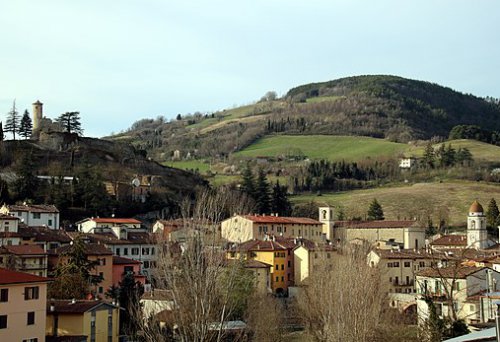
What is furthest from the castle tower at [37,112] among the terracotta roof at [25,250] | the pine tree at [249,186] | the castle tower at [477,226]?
the castle tower at [477,226]

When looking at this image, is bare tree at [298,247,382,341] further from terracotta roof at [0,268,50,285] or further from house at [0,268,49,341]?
terracotta roof at [0,268,50,285]

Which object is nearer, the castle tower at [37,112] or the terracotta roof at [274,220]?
the terracotta roof at [274,220]

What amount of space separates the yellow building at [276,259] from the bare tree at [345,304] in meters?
24.6

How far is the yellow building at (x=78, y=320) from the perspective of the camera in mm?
37844

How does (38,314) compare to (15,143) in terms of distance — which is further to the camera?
(15,143)

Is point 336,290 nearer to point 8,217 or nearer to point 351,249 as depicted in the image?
point 351,249

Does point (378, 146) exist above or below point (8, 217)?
above

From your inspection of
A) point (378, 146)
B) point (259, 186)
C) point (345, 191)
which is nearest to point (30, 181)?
point (259, 186)

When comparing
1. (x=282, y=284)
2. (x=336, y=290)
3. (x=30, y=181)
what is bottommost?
(x=282, y=284)

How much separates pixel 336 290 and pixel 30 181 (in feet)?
196

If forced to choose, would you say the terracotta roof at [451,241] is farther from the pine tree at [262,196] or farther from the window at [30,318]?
the window at [30,318]

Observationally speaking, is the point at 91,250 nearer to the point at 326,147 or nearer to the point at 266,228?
the point at 266,228

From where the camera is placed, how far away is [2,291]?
3428 cm

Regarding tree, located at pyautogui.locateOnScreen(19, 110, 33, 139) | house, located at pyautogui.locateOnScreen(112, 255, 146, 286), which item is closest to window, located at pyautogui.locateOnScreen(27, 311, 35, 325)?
house, located at pyautogui.locateOnScreen(112, 255, 146, 286)
